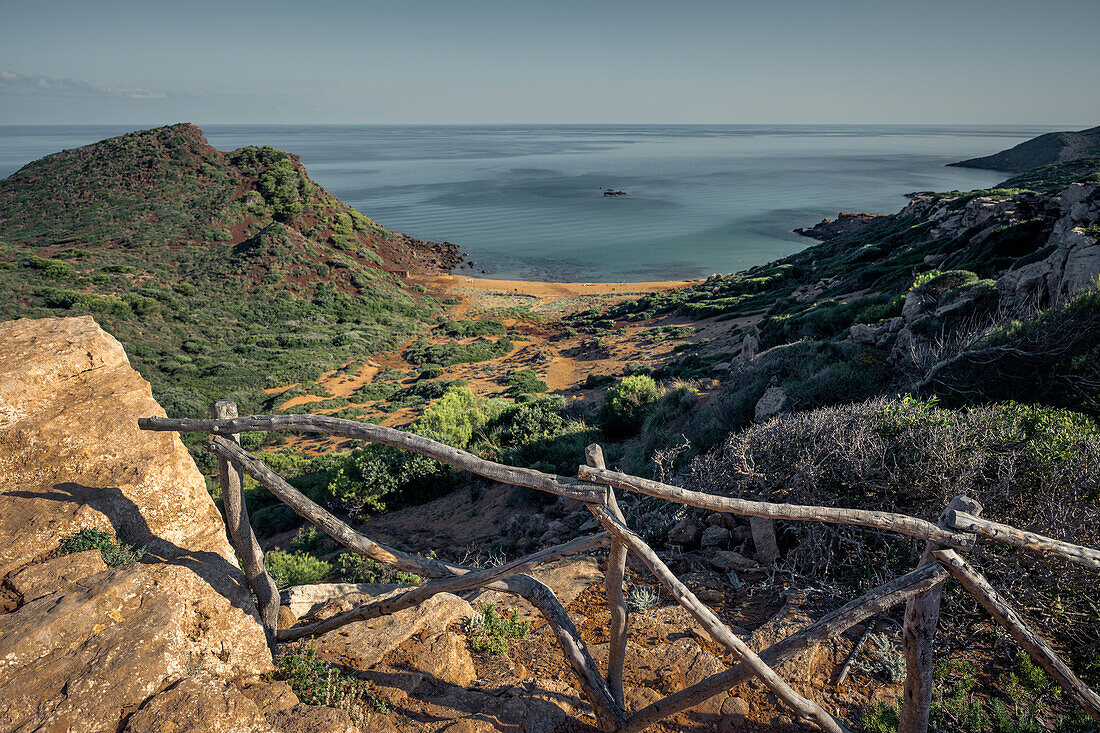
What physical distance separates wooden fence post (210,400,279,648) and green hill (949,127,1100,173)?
10496 centimetres

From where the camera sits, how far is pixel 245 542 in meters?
3.67

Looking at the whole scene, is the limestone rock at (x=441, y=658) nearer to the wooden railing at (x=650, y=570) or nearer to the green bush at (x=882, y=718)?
the wooden railing at (x=650, y=570)

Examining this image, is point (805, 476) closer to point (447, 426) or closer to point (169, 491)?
point (169, 491)

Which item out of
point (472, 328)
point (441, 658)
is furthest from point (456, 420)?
point (472, 328)

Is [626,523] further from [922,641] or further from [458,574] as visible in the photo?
[922,641]

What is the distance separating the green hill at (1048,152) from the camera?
85250 millimetres

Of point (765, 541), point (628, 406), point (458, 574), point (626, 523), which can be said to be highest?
point (626, 523)

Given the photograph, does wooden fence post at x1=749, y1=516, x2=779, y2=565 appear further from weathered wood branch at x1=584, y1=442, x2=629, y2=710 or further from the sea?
the sea

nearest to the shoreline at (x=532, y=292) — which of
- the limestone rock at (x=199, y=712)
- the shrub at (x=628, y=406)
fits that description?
the shrub at (x=628, y=406)

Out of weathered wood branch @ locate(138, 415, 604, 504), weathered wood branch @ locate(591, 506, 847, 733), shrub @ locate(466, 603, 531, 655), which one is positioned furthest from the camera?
shrub @ locate(466, 603, 531, 655)

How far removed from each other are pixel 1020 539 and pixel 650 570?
180 cm

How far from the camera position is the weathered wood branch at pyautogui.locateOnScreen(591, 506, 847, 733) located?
2777 mm

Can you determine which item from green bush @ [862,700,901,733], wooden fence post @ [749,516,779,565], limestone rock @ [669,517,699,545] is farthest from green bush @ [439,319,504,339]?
green bush @ [862,700,901,733]

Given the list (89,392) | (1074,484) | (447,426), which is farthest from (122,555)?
(447,426)
